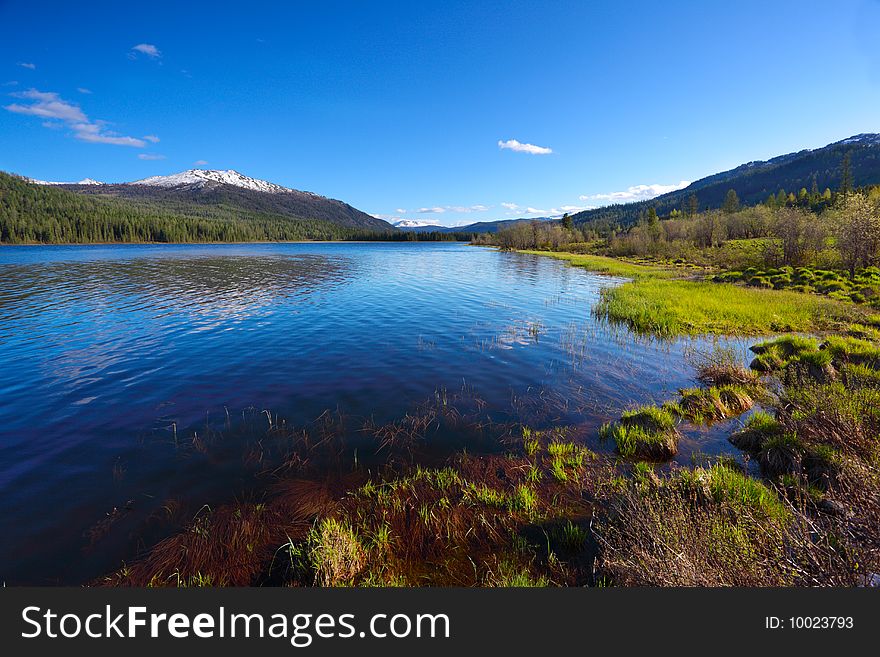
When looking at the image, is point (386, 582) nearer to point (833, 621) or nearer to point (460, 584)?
point (460, 584)

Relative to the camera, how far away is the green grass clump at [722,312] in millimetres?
23031

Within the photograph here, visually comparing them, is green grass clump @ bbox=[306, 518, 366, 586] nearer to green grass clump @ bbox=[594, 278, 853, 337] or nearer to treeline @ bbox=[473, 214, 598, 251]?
green grass clump @ bbox=[594, 278, 853, 337]

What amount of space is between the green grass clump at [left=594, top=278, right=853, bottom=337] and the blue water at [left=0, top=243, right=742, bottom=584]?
2.86m

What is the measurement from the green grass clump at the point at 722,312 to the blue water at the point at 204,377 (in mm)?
2864

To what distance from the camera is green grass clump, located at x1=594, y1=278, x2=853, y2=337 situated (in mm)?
23031

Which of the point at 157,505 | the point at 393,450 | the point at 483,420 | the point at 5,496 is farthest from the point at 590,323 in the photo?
the point at 5,496

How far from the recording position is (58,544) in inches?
260

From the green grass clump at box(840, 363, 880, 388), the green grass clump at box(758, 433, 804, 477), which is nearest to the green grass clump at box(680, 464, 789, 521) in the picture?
the green grass clump at box(758, 433, 804, 477)

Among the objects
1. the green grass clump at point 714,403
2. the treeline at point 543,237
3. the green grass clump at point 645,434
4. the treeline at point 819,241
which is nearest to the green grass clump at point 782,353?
the green grass clump at point 714,403

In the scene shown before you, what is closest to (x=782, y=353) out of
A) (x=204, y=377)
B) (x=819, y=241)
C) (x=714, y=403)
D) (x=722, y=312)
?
(x=714, y=403)

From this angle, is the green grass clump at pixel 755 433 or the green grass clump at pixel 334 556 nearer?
the green grass clump at pixel 334 556

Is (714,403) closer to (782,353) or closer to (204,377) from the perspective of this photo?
(782,353)

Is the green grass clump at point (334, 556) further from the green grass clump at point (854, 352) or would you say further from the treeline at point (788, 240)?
the treeline at point (788, 240)

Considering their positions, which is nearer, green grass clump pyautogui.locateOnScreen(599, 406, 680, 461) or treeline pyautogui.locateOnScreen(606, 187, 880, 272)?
green grass clump pyautogui.locateOnScreen(599, 406, 680, 461)
